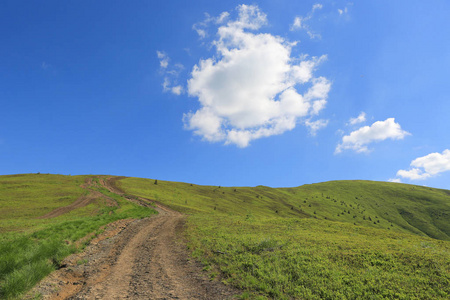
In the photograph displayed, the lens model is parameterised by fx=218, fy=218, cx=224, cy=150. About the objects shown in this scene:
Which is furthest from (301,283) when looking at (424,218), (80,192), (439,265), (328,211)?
(424,218)

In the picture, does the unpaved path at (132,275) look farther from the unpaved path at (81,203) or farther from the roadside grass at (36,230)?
the unpaved path at (81,203)

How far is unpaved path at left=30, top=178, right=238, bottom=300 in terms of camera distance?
1023 centimetres

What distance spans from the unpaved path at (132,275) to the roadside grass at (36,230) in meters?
0.82

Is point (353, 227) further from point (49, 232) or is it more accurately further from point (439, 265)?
point (49, 232)

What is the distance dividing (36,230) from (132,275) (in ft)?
54.5

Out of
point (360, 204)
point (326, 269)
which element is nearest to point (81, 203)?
point (326, 269)

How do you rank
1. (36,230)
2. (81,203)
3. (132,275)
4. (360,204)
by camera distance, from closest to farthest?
(132,275) < (36,230) < (81,203) < (360,204)

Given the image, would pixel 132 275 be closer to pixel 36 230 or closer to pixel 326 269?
pixel 326 269

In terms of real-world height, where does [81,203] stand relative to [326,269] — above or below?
above

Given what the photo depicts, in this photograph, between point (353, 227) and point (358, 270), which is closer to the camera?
point (358, 270)

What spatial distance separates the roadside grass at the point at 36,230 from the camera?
421 inches

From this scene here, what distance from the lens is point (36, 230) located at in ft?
72.1

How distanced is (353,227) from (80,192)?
57.9m

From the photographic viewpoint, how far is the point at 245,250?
16.8 metres
